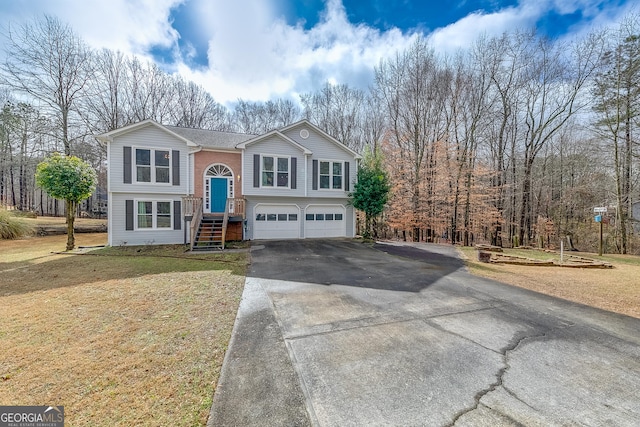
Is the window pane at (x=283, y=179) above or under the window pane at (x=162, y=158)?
under

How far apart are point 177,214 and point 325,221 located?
26.2 ft

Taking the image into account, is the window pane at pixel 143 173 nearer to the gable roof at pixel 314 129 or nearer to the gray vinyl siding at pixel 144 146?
the gray vinyl siding at pixel 144 146

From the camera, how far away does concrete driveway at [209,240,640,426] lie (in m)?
2.26

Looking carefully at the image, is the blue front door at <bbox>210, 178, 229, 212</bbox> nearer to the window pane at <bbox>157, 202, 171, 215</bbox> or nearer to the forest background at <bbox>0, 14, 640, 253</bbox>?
the window pane at <bbox>157, 202, 171, 215</bbox>

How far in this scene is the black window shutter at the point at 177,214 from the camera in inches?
496

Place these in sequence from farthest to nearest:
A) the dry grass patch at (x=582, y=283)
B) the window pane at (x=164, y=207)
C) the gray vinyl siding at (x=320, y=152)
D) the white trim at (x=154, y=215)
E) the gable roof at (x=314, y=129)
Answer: the gray vinyl siding at (x=320, y=152)
the gable roof at (x=314, y=129)
the window pane at (x=164, y=207)
the white trim at (x=154, y=215)
the dry grass patch at (x=582, y=283)

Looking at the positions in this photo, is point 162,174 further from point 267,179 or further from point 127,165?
→ point 267,179

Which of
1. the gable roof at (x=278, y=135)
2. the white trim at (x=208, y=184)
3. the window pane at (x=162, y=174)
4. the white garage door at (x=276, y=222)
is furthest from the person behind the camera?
the white garage door at (x=276, y=222)

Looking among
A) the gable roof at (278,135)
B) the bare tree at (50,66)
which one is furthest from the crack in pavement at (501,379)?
the bare tree at (50,66)

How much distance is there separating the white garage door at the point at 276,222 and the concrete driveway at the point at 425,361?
27.2 feet

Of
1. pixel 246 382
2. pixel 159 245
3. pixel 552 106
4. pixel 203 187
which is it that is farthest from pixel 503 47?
pixel 159 245

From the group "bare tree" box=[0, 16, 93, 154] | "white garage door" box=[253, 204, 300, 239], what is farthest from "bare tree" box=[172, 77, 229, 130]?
"white garage door" box=[253, 204, 300, 239]

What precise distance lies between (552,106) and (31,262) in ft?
94.3

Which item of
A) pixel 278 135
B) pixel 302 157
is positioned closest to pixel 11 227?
pixel 278 135
